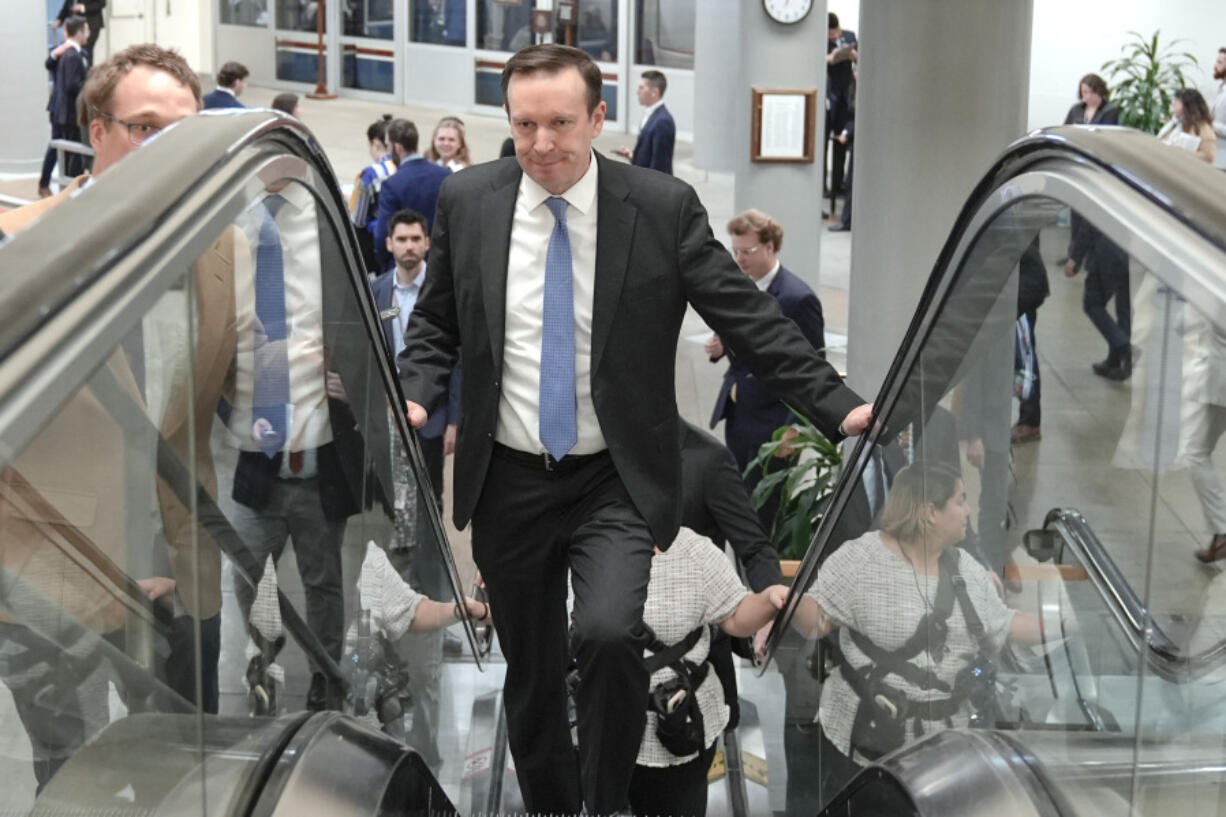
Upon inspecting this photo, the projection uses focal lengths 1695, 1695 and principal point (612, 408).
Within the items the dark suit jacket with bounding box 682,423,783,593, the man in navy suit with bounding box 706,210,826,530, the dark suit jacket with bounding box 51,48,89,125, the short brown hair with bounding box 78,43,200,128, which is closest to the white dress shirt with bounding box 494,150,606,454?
the short brown hair with bounding box 78,43,200,128

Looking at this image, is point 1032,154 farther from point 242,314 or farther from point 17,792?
point 17,792

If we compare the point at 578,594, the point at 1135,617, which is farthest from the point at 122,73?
the point at 1135,617

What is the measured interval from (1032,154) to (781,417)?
176 inches

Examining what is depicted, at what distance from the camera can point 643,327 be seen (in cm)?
383

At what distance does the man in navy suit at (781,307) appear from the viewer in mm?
7223

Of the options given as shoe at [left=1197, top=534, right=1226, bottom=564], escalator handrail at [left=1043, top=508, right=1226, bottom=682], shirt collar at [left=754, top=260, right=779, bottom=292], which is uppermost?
shoe at [left=1197, top=534, right=1226, bottom=564]

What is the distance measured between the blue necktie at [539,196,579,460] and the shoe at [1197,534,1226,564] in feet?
6.12

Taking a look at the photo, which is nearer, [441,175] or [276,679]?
[276,679]

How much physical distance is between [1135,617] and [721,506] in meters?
3.06

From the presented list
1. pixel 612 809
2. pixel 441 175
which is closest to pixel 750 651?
pixel 612 809

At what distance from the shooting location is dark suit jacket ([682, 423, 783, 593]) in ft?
17.6

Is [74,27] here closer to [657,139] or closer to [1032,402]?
[657,139]

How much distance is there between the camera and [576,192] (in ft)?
12.5

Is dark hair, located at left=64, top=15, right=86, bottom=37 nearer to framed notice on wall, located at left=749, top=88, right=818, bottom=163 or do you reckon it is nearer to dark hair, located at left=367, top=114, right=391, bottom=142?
dark hair, located at left=367, top=114, right=391, bottom=142
